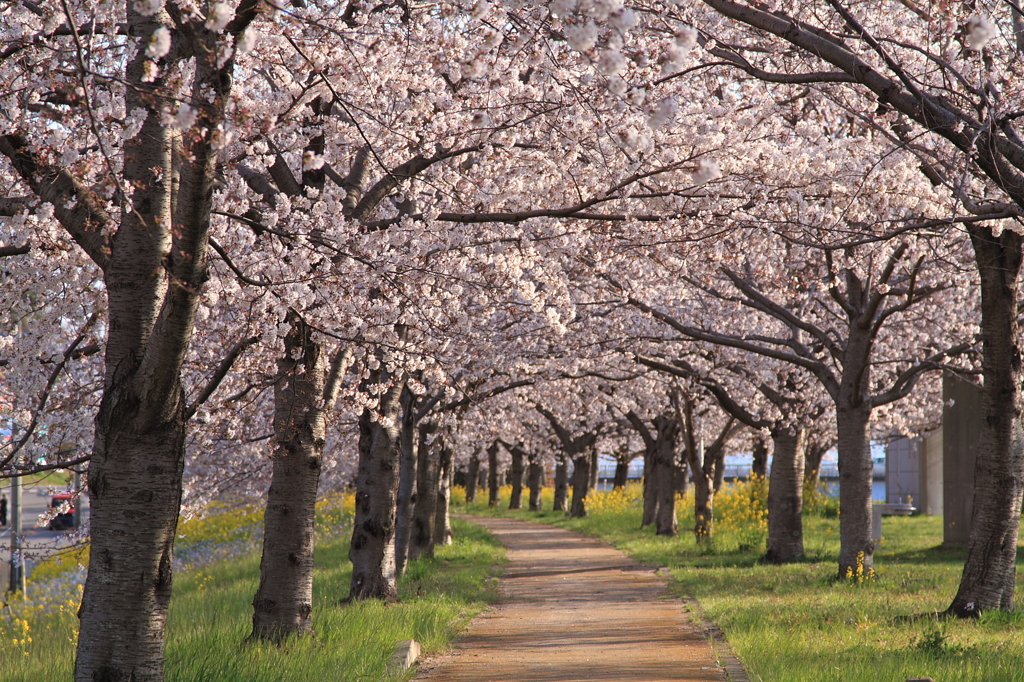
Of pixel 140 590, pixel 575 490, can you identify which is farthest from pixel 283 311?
pixel 575 490

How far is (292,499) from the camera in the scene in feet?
28.3

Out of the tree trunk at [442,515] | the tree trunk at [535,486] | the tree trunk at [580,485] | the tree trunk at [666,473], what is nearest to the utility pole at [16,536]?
the tree trunk at [442,515]

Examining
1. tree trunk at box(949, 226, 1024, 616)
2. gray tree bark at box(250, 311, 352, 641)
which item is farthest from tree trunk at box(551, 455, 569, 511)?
gray tree bark at box(250, 311, 352, 641)

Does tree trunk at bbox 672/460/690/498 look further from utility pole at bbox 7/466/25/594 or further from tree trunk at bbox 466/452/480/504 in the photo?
tree trunk at bbox 466/452/480/504

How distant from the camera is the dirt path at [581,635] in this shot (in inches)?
328

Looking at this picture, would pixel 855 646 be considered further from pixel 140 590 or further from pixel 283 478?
pixel 140 590

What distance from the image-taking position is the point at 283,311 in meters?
7.20

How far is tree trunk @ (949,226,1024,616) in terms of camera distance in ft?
31.8

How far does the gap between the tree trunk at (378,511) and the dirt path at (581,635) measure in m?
1.48

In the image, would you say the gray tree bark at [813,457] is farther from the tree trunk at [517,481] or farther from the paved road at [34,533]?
the paved road at [34,533]

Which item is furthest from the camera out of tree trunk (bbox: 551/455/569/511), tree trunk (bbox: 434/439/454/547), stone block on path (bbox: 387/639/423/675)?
tree trunk (bbox: 551/455/569/511)

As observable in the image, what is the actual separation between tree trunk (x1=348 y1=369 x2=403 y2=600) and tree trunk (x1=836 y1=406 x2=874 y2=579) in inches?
265

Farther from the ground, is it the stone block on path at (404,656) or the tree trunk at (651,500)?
the tree trunk at (651,500)

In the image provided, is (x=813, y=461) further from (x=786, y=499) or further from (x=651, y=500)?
(x=786, y=499)
